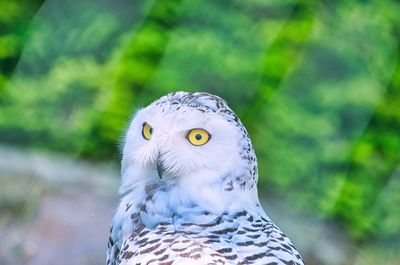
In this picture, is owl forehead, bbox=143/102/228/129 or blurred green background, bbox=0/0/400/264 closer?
owl forehead, bbox=143/102/228/129

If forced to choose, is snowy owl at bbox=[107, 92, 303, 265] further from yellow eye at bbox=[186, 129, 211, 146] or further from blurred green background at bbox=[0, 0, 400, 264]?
blurred green background at bbox=[0, 0, 400, 264]

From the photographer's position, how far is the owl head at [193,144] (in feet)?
7.40

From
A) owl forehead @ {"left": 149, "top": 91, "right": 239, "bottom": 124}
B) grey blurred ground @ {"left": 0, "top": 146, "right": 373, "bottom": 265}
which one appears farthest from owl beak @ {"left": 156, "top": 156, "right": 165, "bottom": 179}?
grey blurred ground @ {"left": 0, "top": 146, "right": 373, "bottom": 265}

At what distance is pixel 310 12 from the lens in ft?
12.5

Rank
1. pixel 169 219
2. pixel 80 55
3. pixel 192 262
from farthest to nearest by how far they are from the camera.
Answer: pixel 80 55 → pixel 169 219 → pixel 192 262

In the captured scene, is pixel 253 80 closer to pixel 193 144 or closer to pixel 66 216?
pixel 66 216

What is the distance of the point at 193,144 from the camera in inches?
89.7

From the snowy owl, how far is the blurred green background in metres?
1.37

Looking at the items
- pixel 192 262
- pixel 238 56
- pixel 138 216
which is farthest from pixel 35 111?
pixel 192 262

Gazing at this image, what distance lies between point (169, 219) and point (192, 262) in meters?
0.29

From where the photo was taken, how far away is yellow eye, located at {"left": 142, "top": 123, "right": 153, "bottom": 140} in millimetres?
2314

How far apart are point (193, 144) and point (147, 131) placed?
129mm

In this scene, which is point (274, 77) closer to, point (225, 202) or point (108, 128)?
point (108, 128)

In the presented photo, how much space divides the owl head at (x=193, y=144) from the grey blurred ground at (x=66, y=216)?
1380 mm
